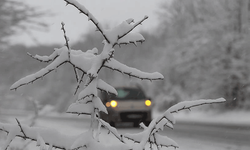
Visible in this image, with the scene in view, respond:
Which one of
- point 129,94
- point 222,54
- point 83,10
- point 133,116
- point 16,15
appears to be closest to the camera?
point 83,10

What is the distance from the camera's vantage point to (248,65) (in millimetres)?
19906

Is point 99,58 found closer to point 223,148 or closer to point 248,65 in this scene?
point 223,148

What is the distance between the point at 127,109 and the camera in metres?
13.7

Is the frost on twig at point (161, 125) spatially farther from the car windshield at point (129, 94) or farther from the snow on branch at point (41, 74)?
the car windshield at point (129, 94)

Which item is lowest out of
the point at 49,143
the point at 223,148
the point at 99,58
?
the point at 49,143

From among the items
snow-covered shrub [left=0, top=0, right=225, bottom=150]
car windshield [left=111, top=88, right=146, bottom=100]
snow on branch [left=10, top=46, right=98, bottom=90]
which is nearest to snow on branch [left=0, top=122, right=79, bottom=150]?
snow-covered shrub [left=0, top=0, right=225, bottom=150]

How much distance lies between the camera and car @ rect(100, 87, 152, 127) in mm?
13587

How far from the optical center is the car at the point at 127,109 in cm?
1359

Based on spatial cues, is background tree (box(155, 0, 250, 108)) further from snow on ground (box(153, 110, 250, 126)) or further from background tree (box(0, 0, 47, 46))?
background tree (box(0, 0, 47, 46))

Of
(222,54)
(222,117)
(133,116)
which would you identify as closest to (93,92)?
(133,116)

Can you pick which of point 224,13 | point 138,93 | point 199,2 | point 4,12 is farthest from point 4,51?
point 199,2

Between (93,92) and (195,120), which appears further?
(195,120)

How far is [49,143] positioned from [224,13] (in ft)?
69.0

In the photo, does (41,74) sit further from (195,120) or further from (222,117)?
(222,117)
